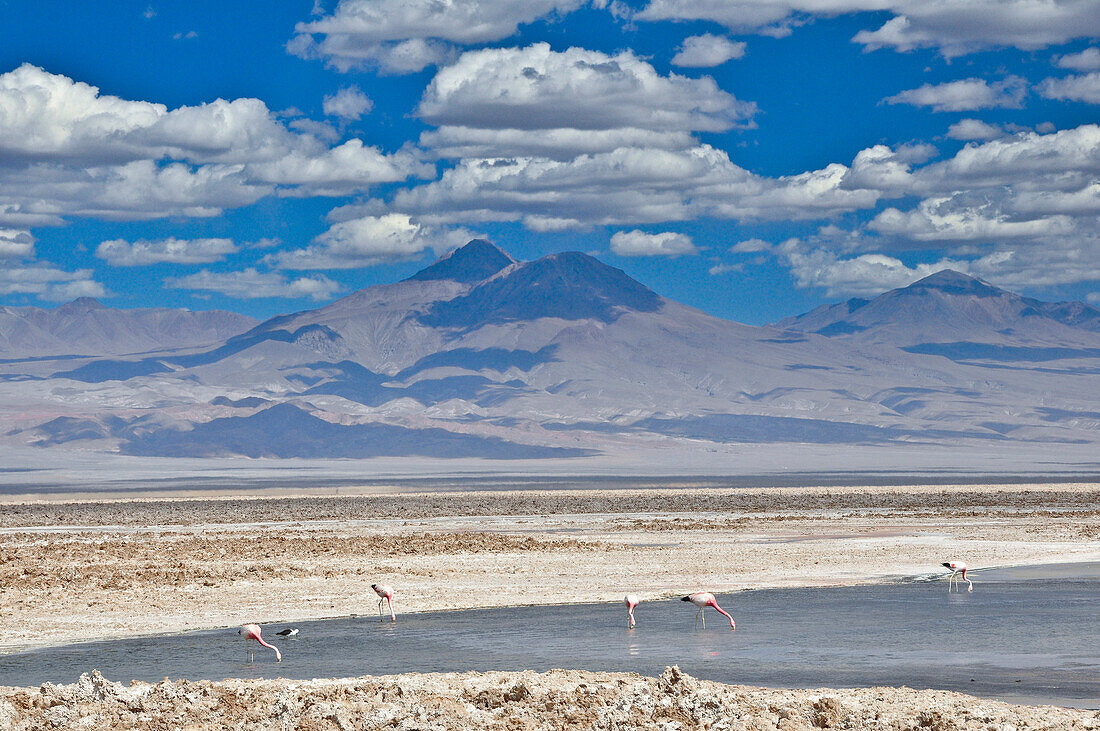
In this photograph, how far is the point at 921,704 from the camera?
51.3ft

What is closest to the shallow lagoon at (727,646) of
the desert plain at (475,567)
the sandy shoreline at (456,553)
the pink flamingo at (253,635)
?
the pink flamingo at (253,635)

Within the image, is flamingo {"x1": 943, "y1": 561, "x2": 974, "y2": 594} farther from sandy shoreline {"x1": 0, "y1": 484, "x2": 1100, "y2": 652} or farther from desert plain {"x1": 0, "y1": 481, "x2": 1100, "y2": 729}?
sandy shoreline {"x1": 0, "y1": 484, "x2": 1100, "y2": 652}

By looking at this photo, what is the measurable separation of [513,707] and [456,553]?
24.9 m

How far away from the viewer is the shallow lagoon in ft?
61.1

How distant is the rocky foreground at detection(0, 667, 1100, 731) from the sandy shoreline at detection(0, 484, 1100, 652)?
7.92 metres

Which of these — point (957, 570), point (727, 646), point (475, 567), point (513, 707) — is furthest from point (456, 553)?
point (513, 707)

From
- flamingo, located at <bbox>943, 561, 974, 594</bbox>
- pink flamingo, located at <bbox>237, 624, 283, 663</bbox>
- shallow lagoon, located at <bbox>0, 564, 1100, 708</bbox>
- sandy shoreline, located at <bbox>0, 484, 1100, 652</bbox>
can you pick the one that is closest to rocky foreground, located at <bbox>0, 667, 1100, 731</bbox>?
shallow lagoon, located at <bbox>0, 564, 1100, 708</bbox>

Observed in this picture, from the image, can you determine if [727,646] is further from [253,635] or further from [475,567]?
[475,567]

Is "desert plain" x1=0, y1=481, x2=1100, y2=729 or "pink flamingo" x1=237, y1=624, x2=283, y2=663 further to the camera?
"pink flamingo" x1=237, y1=624, x2=283, y2=663

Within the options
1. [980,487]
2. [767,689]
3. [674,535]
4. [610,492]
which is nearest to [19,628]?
[767,689]

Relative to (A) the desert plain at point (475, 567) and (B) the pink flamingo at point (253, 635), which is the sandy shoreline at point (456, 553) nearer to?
(A) the desert plain at point (475, 567)

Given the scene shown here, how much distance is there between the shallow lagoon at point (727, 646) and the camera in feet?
61.1

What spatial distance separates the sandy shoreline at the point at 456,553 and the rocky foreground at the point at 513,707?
7916 millimetres

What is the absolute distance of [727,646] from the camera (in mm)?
21547
